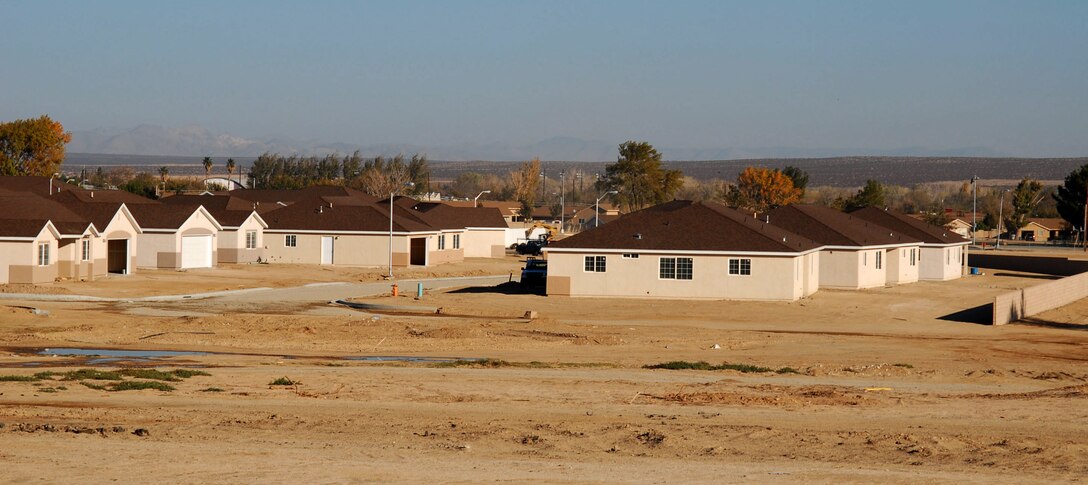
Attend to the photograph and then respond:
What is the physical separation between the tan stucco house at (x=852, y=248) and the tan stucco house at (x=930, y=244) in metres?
1.12

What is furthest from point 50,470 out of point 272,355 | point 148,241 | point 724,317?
point 148,241

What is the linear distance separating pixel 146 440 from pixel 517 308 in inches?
1219

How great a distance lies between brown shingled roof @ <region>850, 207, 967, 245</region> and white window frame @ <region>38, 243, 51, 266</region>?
1773 inches

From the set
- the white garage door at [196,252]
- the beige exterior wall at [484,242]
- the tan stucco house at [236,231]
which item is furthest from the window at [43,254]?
the beige exterior wall at [484,242]

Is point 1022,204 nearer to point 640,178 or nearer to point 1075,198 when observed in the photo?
point 1075,198

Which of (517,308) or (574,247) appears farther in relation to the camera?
Result: (574,247)

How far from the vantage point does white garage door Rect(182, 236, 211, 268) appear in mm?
72312

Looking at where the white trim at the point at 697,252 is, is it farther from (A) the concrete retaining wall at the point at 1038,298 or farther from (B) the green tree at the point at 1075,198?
(B) the green tree at the point at 1075,198

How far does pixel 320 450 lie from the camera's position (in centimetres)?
2047

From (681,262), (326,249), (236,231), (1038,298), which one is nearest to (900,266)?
(1038,298)

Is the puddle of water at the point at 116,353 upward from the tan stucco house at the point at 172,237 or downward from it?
downward

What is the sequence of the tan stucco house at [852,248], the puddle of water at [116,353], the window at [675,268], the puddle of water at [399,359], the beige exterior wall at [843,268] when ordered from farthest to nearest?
the tan stucco house at [852,248] < the beige exterior wall at [843,268] < the window at [675,268] < the puddle of water at [116,353] < the puddle of water at [399,359]

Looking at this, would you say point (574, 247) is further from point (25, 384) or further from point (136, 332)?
point (25, 384)

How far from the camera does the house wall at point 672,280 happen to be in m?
54.3
